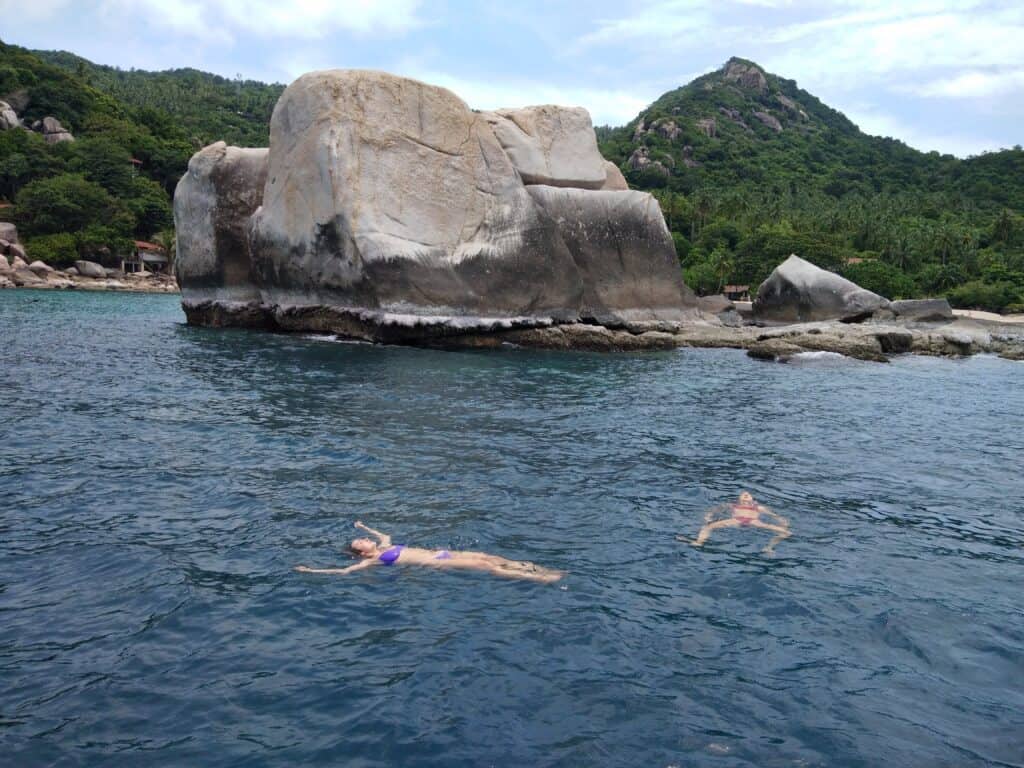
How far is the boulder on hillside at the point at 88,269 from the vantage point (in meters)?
67.7

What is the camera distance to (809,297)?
40.0m

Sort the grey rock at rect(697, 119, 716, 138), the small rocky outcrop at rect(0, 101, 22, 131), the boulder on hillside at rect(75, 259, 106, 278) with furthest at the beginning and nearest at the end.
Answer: the grey rock at rect(697, 119, 716, 138) → the small rocky outcrop at rect(0, 101, 22, 131) → the boulder on hillside at rect(75, 259, 106, 278)

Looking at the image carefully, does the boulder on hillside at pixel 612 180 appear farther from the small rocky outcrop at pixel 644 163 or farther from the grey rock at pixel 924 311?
the small rocky outcrop at pixel 644 163

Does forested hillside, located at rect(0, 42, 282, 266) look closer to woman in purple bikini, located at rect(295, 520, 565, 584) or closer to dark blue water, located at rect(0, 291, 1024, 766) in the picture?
dark blue water, located at rect(0, 291, 1024, 766)

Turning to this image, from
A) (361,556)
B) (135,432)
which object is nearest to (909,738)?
(361,556)

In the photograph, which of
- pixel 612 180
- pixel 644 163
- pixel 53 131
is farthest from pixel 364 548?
pixel 644 163

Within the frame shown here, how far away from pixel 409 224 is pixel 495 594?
2101cm

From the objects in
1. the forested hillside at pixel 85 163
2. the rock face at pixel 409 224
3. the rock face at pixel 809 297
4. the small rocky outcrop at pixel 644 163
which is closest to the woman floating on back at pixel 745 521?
the rock face at pixel 409 224

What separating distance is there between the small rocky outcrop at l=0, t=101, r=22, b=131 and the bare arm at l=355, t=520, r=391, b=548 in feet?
295

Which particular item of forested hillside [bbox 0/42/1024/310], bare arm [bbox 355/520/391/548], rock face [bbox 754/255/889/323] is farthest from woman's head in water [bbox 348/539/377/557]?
forested hillside [bbox 0/42/1024/310]

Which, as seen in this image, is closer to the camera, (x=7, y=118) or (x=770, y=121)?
(x=7, y=118)

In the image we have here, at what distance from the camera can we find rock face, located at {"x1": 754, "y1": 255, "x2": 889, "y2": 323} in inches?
1539

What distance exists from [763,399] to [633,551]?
39.4 feet

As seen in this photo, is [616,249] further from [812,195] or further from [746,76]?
[746,76]
